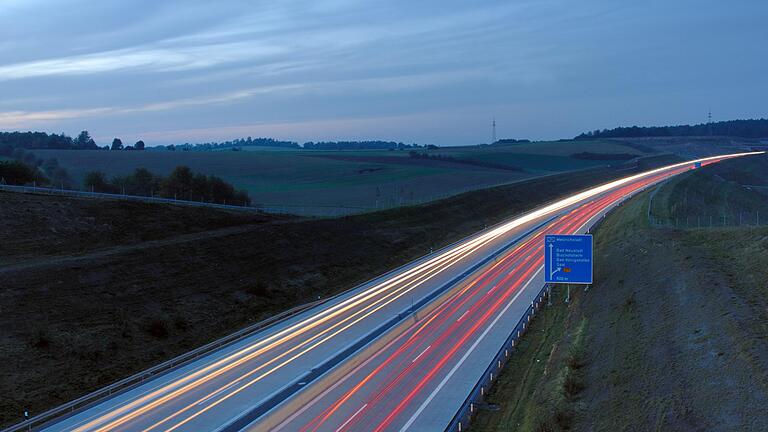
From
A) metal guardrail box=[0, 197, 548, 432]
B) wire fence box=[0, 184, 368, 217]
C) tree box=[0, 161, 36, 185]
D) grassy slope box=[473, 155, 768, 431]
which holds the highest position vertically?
tree box=[0, 161, 36, 185]

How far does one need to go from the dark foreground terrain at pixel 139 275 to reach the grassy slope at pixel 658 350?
18.9m

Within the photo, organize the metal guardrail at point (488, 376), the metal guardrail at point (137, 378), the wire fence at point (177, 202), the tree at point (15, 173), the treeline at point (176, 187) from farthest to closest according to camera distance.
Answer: the treeline at point (176, 187) < the tree at point (15, 173) < the wire fence at point (177, 202) < the metal guardrail at point (137, 378) < the metal guardrail at point (488, 376)

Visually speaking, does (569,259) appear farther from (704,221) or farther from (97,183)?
(97,183)

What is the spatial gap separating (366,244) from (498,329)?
107 feet

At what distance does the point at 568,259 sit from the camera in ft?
138

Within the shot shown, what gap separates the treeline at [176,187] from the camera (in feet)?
274

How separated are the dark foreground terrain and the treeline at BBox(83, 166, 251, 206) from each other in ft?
58.0

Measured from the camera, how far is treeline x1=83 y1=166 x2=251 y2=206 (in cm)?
8344

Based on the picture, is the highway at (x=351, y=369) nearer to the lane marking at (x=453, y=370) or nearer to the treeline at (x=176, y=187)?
the lane marking at (x=453, y=370)

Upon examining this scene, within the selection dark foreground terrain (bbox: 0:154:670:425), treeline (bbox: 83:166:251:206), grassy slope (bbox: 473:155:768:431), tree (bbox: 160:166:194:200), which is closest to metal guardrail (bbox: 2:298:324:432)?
dark foreground terrain (bbox: 0:154:670:425)

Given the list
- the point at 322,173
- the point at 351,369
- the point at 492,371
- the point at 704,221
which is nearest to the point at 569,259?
the point at 492,371

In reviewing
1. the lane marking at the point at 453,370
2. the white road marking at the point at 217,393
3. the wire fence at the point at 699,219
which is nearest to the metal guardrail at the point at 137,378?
the white road marking at the point at 217,393

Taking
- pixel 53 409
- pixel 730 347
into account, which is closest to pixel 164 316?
pixel 53 409

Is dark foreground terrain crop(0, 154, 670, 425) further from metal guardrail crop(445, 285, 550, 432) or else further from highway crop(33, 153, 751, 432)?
metal guardrail crop(445, 285, 550, 432)
